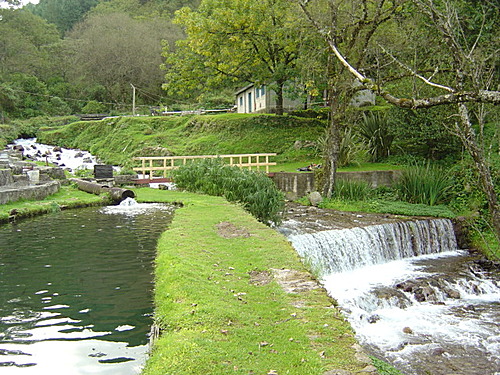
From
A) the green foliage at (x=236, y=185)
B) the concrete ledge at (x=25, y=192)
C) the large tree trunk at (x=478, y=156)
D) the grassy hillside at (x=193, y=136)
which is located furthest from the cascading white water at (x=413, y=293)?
the grassy hillside at (x=193, y=136)

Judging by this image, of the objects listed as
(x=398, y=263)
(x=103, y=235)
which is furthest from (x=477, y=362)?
(x=103, y=235)

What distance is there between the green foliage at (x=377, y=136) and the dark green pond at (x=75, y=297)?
12.1 m

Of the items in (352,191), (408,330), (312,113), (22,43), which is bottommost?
(408,330)

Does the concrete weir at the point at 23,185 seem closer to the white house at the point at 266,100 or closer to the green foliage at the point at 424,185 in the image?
the green foliage at the point at 424,185

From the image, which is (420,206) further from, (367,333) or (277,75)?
(277,75)

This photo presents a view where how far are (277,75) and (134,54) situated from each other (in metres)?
35.9

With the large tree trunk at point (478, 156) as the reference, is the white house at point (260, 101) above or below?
above

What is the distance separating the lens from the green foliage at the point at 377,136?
21062 millimetres

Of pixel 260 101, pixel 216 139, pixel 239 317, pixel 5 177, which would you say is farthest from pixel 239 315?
pixel 260 101

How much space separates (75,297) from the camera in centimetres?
725

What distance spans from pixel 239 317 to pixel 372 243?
797 centimetres

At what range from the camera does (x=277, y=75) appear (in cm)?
2495

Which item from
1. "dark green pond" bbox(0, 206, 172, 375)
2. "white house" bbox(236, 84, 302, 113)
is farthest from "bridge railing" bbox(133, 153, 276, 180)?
"white house" bbox(236, 84, 302, 113)

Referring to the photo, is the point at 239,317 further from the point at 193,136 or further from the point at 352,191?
the point at 193,136
